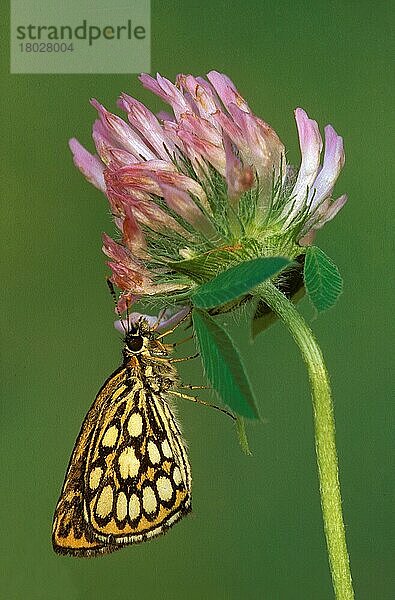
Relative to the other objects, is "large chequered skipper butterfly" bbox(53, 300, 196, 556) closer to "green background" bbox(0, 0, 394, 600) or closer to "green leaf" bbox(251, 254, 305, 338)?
"green leaf" bbox(251, 254, 305, 338)

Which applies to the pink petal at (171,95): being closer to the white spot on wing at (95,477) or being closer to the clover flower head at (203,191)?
the clover flower head at (203,191)

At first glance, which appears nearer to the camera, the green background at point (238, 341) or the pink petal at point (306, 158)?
the pink petal at point (306, 158)

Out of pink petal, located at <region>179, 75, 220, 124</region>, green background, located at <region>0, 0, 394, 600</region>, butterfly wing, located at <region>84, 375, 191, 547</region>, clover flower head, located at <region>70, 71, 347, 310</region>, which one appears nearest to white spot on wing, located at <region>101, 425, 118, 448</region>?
butterfly wing, located at <region>84, 375, 191, 547</region>

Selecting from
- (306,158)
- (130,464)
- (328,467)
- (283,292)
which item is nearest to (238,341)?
(130,464)

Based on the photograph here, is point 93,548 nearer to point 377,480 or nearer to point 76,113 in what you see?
point 377,480

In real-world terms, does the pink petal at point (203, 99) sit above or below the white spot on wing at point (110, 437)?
above

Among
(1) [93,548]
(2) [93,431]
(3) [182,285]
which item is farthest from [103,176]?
(1) [93,548]

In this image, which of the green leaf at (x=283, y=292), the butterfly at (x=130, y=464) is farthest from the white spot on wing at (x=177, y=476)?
the green leaf at (x=283, y=292)
